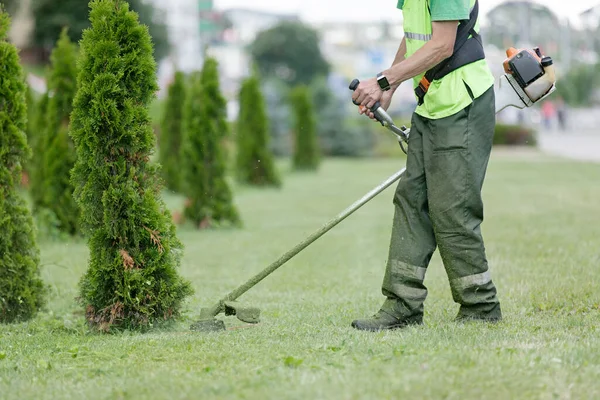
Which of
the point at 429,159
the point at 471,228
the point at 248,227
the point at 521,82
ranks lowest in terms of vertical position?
the point at 248,227

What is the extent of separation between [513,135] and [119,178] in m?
34.3

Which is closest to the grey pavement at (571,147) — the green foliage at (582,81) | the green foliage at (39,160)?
the green foliage at (39,160)

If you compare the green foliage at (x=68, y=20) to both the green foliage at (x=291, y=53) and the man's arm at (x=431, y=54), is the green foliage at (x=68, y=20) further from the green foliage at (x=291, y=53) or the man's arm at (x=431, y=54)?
the man's arm at (x=431, y=54)

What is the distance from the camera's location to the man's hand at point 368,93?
4.98 metres

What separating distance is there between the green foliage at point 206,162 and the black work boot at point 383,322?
283 inches

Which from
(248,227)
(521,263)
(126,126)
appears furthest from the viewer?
(248,227)

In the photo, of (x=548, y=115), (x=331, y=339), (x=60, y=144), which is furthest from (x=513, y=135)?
(x=331, y=339)

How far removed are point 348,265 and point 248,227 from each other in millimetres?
3702

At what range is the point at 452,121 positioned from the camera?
4914 millimetres

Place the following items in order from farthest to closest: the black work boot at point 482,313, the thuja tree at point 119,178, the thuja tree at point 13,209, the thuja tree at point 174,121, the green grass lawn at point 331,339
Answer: the thuja tree at point 174,121, the thuja tree at point 13,209, the thuja tree at point 119,178, the black work boot at point 482,313, the green grass lawn at point 331,339

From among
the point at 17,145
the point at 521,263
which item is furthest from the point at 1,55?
the point at 521,263

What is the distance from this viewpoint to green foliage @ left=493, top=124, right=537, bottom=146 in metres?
37.8

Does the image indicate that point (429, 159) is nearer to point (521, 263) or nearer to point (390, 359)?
point (390, 359)

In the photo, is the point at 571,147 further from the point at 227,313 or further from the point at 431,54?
the point at 431,54
